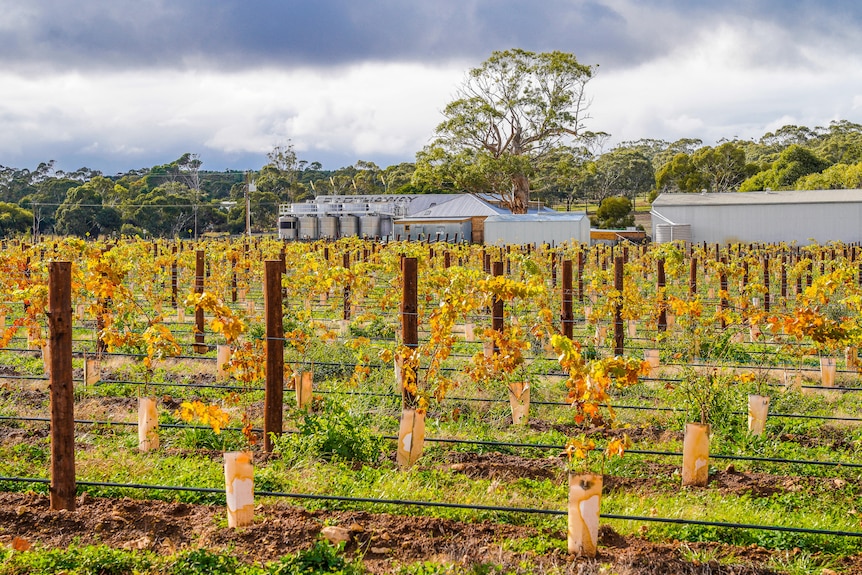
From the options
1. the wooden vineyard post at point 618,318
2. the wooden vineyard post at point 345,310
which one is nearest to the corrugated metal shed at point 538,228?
the wooden vineyard post at point 345,310

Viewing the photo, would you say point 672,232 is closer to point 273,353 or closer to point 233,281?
point 233,281

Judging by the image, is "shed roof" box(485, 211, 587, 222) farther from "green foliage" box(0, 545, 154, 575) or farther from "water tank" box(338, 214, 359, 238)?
"green foliage" box(0, 545, 154, 575)

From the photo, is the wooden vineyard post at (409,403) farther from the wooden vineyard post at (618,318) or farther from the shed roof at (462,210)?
the shed roof at (462,210)

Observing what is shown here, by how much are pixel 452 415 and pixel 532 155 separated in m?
48.1

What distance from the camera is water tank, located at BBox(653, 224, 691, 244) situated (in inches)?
1775

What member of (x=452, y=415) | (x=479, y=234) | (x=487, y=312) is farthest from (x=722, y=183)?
(x=452, y=415)

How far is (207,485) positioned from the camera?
5648mm

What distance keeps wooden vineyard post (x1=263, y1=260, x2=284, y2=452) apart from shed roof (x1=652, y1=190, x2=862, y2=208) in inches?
1679

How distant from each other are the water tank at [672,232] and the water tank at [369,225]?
55.9 ft

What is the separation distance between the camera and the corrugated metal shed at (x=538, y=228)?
39906 millimetres

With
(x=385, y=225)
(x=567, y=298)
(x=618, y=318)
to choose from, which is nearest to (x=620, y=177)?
(x=385, y=225)

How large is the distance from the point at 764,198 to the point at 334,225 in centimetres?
2505

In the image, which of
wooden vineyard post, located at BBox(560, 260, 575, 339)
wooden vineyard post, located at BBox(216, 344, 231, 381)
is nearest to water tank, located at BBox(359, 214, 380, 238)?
wooden vineyard post, located at BBox(560, 260, 575, 339)

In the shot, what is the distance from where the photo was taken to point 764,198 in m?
45.9
